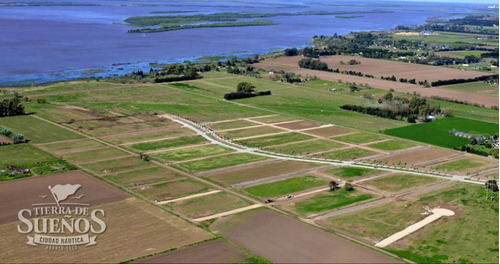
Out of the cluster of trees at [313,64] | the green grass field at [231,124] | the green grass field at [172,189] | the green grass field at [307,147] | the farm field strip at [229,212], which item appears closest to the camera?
the farm field strip at [229,212]

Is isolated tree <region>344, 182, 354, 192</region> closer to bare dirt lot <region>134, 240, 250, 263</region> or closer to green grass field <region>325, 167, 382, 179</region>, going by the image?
green grass field <region>325, 167, 382, 179</region>

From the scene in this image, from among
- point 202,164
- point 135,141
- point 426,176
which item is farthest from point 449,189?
point 135,141

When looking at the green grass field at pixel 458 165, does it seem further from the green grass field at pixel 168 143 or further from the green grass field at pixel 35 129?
the green grass field at pixel 35 129

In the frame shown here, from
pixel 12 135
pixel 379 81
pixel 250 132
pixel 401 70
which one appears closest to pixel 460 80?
pixel 379 81

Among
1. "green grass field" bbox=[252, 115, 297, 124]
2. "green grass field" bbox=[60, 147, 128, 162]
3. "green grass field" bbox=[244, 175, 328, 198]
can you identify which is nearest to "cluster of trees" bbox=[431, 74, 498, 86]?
"green grass field" bbox=[252, 115, 297, 124]

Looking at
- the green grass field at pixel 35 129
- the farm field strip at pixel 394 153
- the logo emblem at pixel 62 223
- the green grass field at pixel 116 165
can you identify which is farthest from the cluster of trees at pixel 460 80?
the logo emblem at pixel 62 223

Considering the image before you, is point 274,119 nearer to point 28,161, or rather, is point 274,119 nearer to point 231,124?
point 231,124
